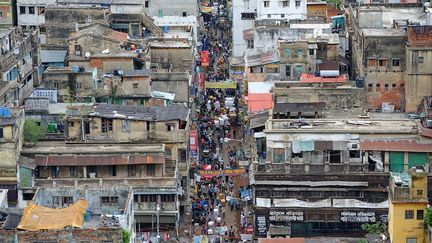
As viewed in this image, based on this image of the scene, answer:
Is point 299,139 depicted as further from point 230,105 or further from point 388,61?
point 230,105

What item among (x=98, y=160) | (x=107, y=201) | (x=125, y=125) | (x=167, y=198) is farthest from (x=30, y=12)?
(x=107, y=201)

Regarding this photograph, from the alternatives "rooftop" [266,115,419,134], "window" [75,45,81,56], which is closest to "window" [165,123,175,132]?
"rooftop" [266,115,419,134]

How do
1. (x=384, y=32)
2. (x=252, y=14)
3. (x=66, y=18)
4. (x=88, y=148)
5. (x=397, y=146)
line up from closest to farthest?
(x=397, y=146), (x=88, y=148), (x=384, y=32), (x=66, y=18), (x=252, y=14)

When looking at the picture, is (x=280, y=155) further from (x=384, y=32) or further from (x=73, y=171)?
(x=384, y=32)

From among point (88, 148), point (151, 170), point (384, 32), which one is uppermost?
point (384, 32)

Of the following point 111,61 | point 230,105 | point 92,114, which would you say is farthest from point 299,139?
point 230,105

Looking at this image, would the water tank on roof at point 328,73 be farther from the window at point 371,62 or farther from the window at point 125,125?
the window at point 125,125

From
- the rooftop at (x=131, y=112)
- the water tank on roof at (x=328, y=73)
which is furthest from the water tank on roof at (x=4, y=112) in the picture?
the water tank on roof at (x=328, y=73)

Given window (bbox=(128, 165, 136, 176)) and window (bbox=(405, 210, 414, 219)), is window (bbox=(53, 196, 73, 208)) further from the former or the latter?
window (bbox=(405, 210, 414, 219))
